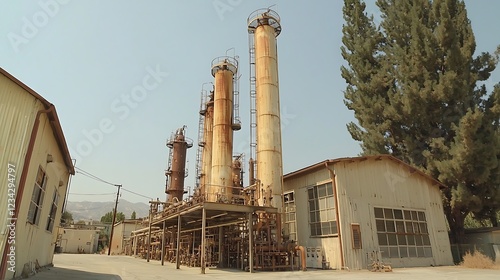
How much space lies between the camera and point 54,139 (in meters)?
13.6

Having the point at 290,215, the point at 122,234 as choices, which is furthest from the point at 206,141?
the point at 122,234

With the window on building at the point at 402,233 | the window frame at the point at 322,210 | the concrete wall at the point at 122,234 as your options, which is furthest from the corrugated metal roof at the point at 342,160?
the concrete wall at the point at 122,234

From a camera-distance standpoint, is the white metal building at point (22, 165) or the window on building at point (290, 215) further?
the window on building at point (290, 215)

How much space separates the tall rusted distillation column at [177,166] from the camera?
4066 centimetres

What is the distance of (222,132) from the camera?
25.9 meters

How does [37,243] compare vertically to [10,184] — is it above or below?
below

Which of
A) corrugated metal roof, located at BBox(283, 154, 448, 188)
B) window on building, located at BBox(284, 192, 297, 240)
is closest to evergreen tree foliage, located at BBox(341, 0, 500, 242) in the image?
corrugated metal roof, located at BBox(283, 154, 448, 188)

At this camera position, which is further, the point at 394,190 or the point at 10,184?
the point at 394,190

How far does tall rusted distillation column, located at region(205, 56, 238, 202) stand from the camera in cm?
2456

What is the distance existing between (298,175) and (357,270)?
21.3 feet

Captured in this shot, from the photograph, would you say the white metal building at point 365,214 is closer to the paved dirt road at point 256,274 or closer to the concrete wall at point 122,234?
the paved dirt road at point 256,274

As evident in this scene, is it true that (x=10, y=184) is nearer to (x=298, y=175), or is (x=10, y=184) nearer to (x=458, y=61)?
(x=298, y=175)

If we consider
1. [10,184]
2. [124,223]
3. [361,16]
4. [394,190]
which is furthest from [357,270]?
[124,223]

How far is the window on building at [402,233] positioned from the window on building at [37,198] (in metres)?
16.6
